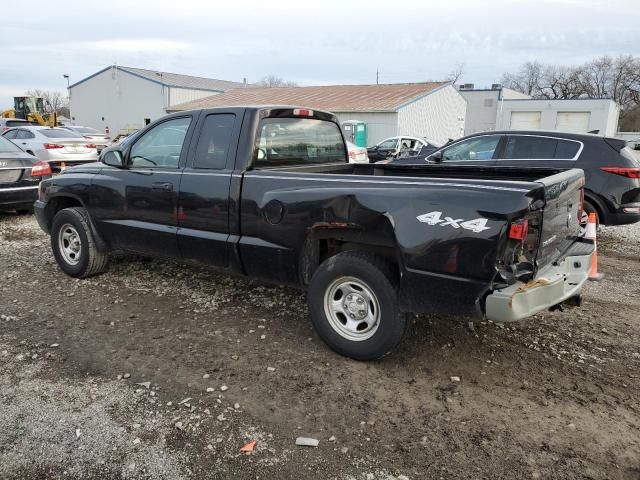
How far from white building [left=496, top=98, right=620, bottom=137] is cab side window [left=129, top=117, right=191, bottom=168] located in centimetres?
4701

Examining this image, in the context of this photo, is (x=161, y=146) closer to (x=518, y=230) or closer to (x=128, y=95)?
(x=518, y=230)

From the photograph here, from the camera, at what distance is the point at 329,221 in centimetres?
367

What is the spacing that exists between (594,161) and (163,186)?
5.78 m

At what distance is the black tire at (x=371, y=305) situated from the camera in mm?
3480

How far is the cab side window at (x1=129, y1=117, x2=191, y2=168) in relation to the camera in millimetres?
4773

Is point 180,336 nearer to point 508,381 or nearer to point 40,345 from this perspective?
point 40,345

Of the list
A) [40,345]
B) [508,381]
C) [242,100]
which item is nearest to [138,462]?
[40,345]

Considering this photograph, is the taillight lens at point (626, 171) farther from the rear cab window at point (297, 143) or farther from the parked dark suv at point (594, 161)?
the rear cab window at point (297, 143)

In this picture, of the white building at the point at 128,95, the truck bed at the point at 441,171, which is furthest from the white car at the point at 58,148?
the white building at the point at 128,95

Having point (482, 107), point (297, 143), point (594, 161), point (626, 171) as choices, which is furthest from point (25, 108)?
point (482, 107)

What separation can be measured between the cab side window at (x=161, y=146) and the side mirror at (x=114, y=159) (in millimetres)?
94

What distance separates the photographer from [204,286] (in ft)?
18.0

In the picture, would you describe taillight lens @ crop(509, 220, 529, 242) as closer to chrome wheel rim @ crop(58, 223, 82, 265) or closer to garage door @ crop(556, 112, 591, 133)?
chrome wheel rim @ crop(58, 223, 82, 265)

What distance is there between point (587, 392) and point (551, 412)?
411 mm
